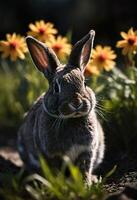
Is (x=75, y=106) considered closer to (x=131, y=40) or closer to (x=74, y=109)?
(x=74, y=109)

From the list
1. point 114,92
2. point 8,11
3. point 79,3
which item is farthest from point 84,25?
point 114,92

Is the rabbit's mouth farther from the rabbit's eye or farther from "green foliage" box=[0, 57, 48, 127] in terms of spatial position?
"green foliage" box=[0, 57, 48, 127]

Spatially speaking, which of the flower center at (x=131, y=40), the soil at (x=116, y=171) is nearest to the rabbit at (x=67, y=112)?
the soil at (x=116, y=171)

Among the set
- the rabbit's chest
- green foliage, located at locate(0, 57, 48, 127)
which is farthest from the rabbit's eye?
green foliage, located at locate(0, 57, 48, 127)

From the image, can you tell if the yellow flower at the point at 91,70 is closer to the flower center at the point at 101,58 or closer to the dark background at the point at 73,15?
the flower center at the point at 101,58

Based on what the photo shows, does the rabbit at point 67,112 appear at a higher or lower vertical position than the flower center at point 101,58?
lower

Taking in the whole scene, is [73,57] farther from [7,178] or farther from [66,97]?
[7,178]

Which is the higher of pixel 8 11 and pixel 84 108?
pixel 8 11

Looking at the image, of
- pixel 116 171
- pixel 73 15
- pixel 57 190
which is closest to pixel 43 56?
pixel 116 171
